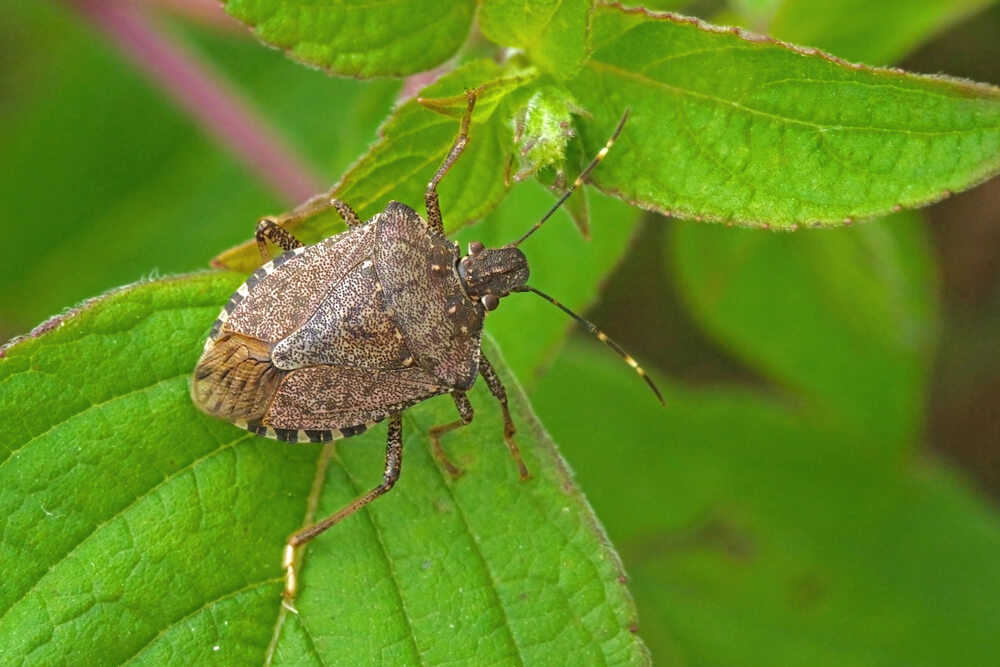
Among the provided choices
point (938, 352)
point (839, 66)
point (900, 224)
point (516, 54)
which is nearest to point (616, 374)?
point (900, 224)

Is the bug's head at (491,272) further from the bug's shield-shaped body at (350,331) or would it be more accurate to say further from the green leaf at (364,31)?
the green leaf at (364,31)

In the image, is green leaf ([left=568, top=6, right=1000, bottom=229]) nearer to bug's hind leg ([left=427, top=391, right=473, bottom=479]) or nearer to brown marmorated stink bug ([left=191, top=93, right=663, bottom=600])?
brown marmorated stink bug ([left=191, top=93, right=663, bottom=600])

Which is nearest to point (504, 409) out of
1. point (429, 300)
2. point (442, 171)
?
point (429, 300)

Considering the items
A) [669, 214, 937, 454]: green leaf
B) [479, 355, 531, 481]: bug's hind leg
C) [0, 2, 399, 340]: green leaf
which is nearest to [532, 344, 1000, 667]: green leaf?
[669, 214, 937, 454]: green leaf

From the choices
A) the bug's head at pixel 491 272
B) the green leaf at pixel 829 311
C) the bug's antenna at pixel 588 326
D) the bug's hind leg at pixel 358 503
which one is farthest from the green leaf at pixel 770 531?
the bug's hind leg at pixel 358 503

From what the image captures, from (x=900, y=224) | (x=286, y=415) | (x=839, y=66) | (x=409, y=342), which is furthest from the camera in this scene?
(x=900, y=224)

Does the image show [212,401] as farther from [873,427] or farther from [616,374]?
[873,427]

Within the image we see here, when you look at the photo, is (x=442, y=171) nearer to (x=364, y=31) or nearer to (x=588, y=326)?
(x=364, y=31)
